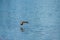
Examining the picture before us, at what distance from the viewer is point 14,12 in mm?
1643

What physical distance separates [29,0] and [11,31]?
0.39 m

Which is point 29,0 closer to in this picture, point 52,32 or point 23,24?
point 23,24

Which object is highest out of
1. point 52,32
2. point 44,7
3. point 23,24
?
point 44,7

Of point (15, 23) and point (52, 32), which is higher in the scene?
point (15, 23)

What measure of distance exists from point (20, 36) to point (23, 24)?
13 centimetres

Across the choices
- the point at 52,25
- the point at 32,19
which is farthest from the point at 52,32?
the point at 32,19

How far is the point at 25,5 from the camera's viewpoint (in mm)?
1627

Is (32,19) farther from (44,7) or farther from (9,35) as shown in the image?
(9,35)

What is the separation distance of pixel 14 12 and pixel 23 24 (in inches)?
6.5

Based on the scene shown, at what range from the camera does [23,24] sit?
5.28ft

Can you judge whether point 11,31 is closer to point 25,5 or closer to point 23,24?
point 23,24

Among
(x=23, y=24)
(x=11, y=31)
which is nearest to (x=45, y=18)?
(x=23, y=24)

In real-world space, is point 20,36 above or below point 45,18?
below

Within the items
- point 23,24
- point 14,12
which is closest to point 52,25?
point 23,24
